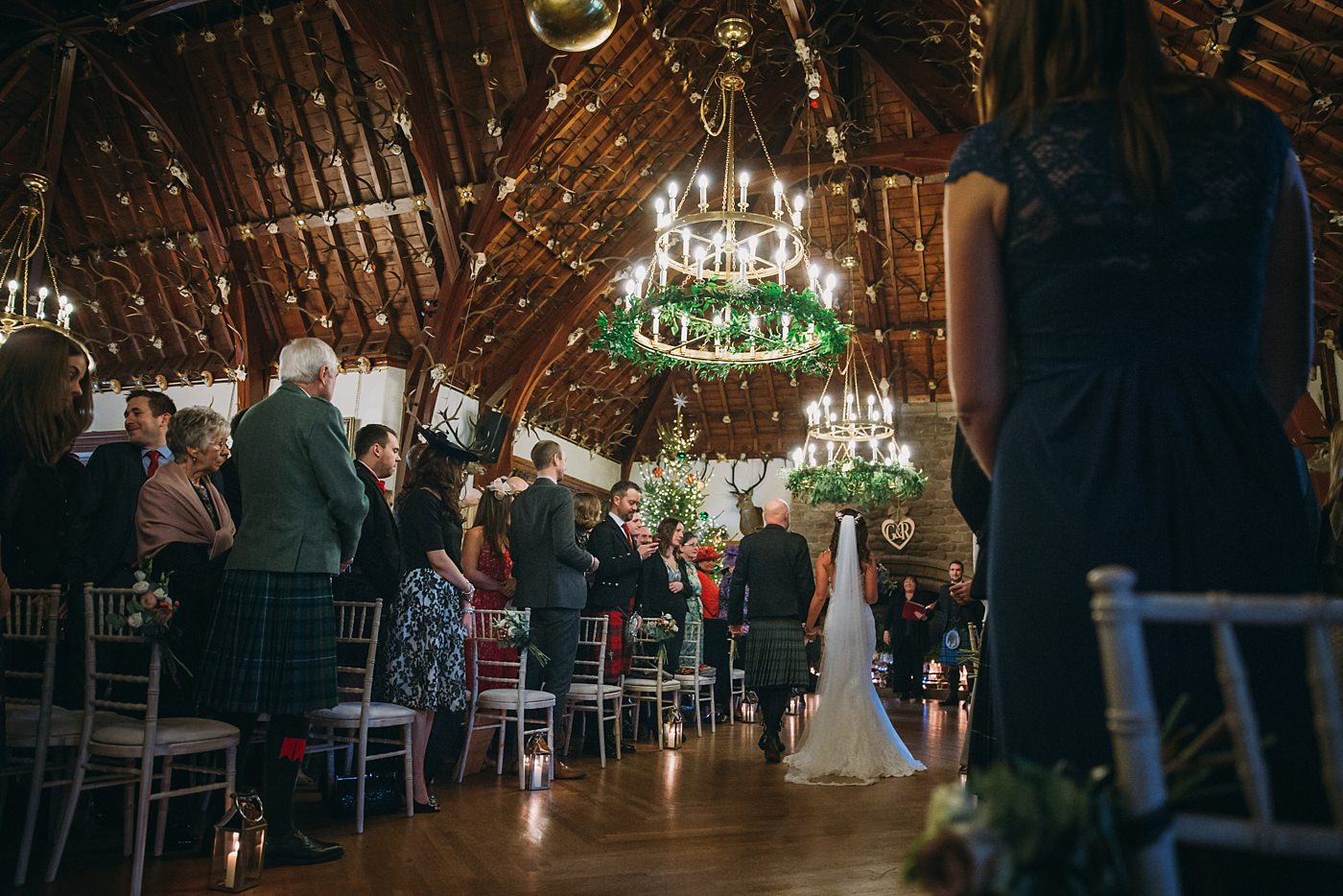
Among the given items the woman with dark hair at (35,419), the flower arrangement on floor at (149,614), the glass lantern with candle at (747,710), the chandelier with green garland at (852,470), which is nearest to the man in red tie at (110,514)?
the woman with dark hair at (35,419)

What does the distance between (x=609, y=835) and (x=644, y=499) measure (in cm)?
921

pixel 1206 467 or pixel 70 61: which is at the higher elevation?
pixel 70 61

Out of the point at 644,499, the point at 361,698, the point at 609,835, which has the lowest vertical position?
the point at 609,835

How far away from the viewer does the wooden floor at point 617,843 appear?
2.76 m

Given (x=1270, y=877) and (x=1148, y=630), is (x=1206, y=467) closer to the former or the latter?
(x=1148, y=630)

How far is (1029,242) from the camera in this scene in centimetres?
107

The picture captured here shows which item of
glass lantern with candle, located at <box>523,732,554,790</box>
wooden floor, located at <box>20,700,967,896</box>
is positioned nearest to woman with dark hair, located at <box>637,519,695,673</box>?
wooden floor, located at <box>20,700,967,896</box>

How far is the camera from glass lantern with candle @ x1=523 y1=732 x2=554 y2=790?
4.38m

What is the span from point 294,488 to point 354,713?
3.40 ft

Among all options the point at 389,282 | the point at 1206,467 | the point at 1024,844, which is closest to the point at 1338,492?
the point at 1206,467

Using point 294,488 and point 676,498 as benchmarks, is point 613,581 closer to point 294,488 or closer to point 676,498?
point 294,488

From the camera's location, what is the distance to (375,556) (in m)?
3.78

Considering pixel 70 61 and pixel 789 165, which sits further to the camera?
pixel 789 165

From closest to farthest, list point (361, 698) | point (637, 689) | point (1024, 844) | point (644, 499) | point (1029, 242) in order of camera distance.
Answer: point (1024, 844) → point (1029, 242) → point (361, 698) → point (637, 689) → point (644, 499)
